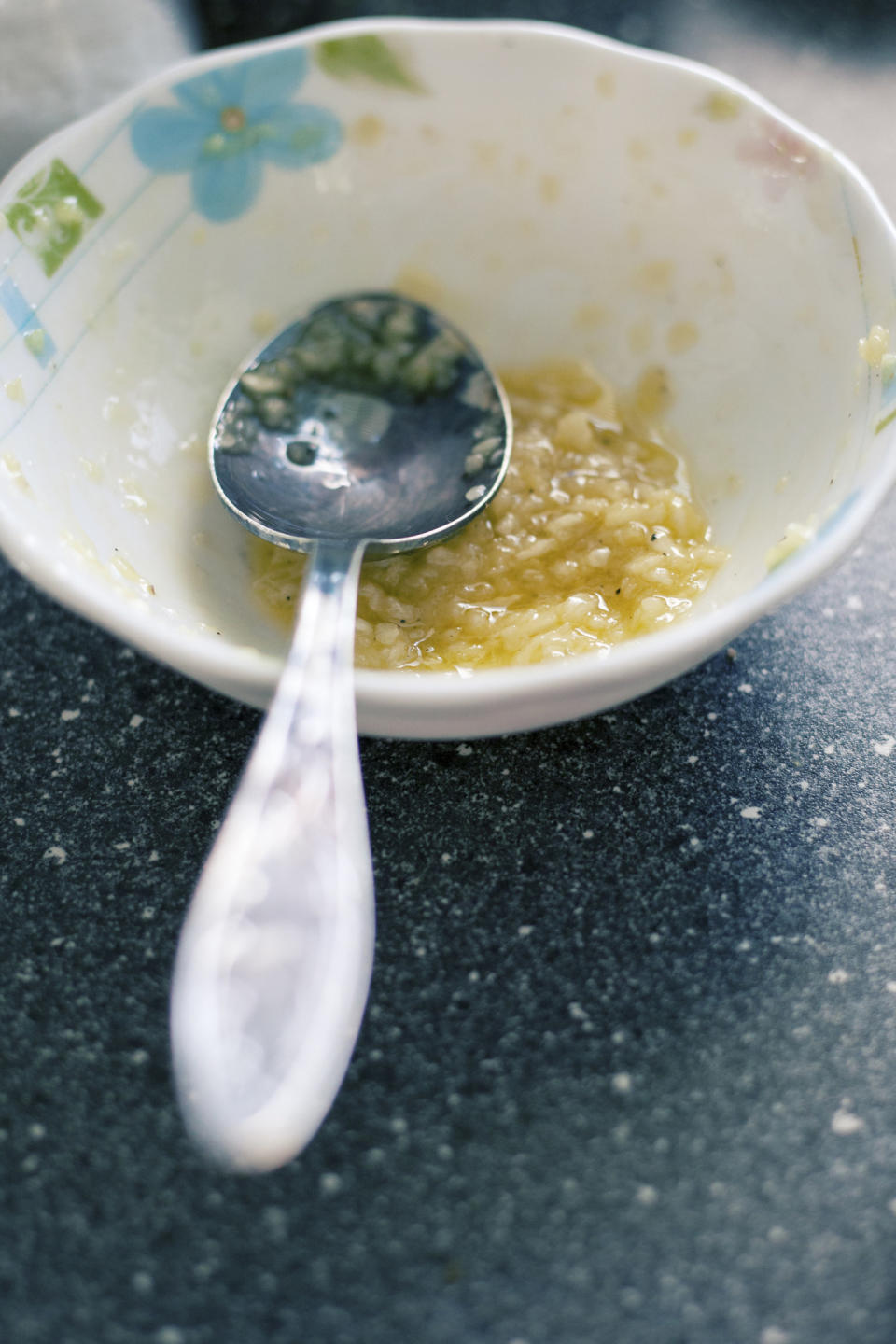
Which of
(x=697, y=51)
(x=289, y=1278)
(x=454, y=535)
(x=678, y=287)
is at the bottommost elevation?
(x=289, y=1278)

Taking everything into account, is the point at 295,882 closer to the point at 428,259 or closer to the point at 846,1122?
the point at 846,1122

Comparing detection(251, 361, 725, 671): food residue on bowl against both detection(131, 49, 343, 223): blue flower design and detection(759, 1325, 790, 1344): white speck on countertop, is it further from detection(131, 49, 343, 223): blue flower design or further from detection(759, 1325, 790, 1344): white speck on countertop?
detection(759, 1325, 790, 1344): white speck on countertop

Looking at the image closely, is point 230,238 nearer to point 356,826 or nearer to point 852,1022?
point 356,826

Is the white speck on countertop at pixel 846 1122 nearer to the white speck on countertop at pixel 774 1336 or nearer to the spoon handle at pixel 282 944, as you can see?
the white speck on countertop at pixel 774 1336

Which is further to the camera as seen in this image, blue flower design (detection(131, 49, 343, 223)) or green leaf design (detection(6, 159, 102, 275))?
blue flower design (detection(131, 49, 343, 223))

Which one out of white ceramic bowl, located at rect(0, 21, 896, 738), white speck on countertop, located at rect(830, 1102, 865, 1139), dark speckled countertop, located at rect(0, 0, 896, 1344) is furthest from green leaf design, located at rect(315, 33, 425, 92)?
white speck on countertop, located at rect(830, 1102, 865, 1139)

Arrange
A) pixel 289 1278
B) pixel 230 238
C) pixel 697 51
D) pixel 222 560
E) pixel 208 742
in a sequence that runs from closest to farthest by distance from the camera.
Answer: pixel 289 1278
pixel 208 742
pixel 222 560
pixel 230 238
pixel 697 51

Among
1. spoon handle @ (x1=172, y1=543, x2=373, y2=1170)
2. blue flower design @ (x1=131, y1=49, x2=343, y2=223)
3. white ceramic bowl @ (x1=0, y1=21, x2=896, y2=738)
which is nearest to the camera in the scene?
spoon handle @ (x1=172, y1=543, x2=373, y2=1170)

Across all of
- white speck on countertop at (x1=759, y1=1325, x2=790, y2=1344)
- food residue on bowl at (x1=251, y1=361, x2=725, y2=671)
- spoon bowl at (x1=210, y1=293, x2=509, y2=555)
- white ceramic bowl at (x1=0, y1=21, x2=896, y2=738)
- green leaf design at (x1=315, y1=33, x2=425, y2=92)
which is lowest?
white speck on countertop at (x1=759, y1=1325, x2=790, y2=1344)

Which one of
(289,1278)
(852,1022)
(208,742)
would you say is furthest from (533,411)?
(289,1278)
